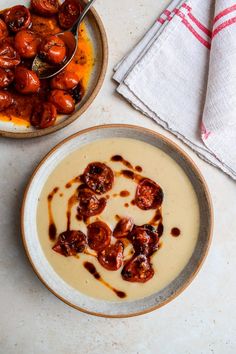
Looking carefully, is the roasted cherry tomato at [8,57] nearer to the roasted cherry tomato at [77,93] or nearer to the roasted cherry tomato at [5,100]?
the roasted cherry tomato at [5,100]

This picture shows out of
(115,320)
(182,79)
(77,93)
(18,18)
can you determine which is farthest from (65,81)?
(115,320)

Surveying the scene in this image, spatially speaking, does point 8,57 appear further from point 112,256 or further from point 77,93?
point 112,256

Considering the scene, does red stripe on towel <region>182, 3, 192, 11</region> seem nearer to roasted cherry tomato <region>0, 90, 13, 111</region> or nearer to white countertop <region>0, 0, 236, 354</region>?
white countertop <region>0, 0, 236, 354</region>

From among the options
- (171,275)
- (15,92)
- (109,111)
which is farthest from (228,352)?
(15,92)

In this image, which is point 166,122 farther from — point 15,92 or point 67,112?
point 15,92

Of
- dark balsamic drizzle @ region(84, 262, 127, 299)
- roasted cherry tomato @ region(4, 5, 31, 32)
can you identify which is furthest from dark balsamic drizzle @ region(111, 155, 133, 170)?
roasted cherry tomato @ region(4, 5, 31, 32)

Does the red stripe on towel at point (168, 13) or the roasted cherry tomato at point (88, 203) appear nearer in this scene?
the roasted cherry tomato at point (88, 203)

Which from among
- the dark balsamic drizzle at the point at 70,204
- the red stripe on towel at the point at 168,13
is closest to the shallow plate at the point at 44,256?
the dark balsamic drizzle at the point at 70,204

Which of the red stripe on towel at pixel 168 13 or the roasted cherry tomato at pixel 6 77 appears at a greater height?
the red stripe on towel at pixel 168 13
